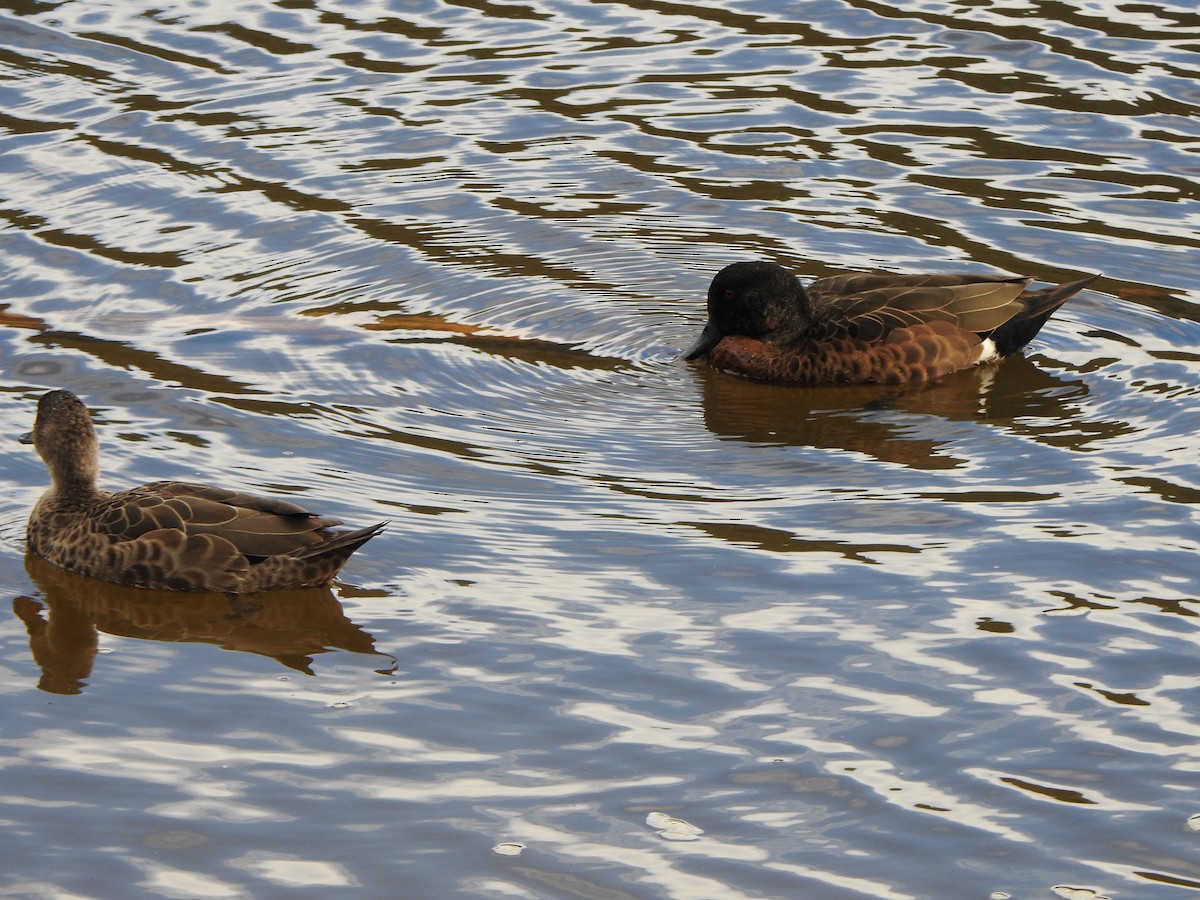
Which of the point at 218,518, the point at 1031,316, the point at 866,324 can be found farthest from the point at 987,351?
the point at 218,518

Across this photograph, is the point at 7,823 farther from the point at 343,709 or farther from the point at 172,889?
the point at 343,709

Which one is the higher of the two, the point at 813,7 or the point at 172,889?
the point at 813,7

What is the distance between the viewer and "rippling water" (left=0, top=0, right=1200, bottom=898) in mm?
6758

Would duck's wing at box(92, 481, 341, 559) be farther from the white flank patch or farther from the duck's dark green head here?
the white flank patch

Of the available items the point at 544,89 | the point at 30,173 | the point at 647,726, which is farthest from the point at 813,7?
the point at 647,726

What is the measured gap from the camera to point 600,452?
10125 mm

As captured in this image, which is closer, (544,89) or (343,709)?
(343,709)

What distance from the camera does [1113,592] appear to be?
8352 mm

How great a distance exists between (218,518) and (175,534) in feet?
0.68

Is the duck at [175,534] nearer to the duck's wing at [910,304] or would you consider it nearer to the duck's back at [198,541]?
the duck's back at [198,541]

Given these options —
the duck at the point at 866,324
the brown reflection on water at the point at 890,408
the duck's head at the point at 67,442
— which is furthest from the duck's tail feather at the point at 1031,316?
the duck's head at the point at 67,442

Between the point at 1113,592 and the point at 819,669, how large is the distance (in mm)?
1523

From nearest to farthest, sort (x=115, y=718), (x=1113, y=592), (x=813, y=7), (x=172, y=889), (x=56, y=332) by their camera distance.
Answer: (x=172, y=889) < (x=115, y=718) < (x=1113, y=592) < (x=56, y=332) < (x=813, y=7)

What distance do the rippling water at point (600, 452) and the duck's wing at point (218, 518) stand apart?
30 cm
